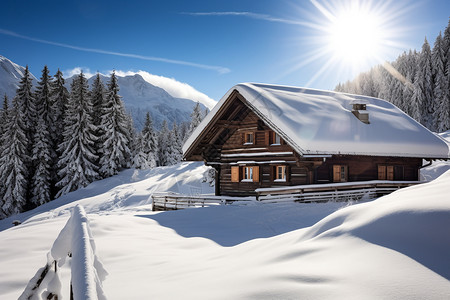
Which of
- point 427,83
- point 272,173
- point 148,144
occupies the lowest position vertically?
point 272,173

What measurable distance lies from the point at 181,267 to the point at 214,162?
17034mm

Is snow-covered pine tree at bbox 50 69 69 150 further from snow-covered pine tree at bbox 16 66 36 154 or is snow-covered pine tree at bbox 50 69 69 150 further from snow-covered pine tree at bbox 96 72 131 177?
snow-covered pine tree at bbox 96 72 131 177

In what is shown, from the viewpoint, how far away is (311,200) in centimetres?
1600

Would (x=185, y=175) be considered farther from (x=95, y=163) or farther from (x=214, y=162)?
(x=214, y=162)

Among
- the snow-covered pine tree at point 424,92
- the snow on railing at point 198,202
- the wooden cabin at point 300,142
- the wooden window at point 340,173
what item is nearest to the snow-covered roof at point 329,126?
the wooden cabin at point 300,142

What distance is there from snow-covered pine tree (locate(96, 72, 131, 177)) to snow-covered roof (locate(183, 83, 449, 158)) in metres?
22.2

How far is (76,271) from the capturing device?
180cm

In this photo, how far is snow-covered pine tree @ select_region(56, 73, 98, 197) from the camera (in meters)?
36.2

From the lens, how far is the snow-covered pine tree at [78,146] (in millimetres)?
36219

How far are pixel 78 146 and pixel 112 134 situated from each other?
4.53 m

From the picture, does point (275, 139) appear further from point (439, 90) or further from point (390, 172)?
point (439, 90)

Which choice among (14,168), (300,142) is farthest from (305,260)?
(14,168)

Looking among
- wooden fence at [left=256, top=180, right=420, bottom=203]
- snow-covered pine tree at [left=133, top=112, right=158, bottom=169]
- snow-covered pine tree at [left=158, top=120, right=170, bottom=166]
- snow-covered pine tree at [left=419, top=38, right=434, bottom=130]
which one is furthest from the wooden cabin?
snow-covered pine tree at [left=158, top=120, right=170, bottom=166]

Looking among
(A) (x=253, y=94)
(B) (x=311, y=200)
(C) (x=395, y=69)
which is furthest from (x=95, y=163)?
(C) (x=395, y=69)
